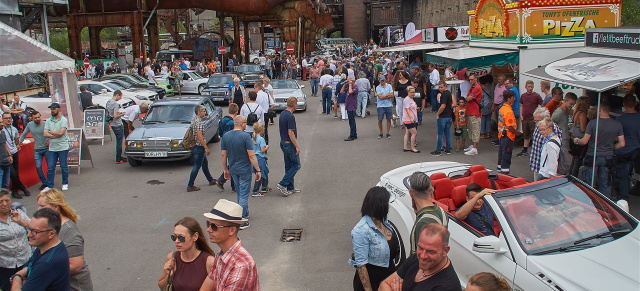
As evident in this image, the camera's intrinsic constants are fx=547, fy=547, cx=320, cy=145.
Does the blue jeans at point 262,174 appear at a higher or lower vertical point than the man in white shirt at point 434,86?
lower

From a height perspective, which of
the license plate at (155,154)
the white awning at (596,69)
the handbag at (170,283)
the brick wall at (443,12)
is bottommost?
the license plate at (155,154)

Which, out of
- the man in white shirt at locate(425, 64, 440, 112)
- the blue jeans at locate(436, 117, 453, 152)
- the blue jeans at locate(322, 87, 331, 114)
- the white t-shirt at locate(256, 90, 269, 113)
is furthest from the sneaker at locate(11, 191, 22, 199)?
the man in white shirt at locate(425, 64, 440, 112)

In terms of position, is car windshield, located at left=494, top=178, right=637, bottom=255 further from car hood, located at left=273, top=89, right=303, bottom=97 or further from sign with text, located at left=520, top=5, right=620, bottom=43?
car hood, located at left=273, top=89, right=303, bottom=97

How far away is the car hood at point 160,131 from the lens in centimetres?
1300

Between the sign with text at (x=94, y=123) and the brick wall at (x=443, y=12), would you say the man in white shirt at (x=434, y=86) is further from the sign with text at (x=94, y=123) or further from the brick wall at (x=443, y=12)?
the brick wall at (x=443, y=12)

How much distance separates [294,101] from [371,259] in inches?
246

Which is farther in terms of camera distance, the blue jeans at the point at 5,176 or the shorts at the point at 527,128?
the shorts at the point at 527,128

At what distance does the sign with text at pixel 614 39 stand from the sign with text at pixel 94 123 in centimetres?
1306

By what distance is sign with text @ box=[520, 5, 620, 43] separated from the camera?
44.6 feet

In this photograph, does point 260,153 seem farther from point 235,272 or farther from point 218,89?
point 218,89

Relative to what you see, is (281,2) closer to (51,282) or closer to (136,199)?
(136,199)

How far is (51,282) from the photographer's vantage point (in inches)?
161

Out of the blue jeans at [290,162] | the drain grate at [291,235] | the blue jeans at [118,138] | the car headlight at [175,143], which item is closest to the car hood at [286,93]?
the blue jeans at [118,138]

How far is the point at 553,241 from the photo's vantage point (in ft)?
16.6
